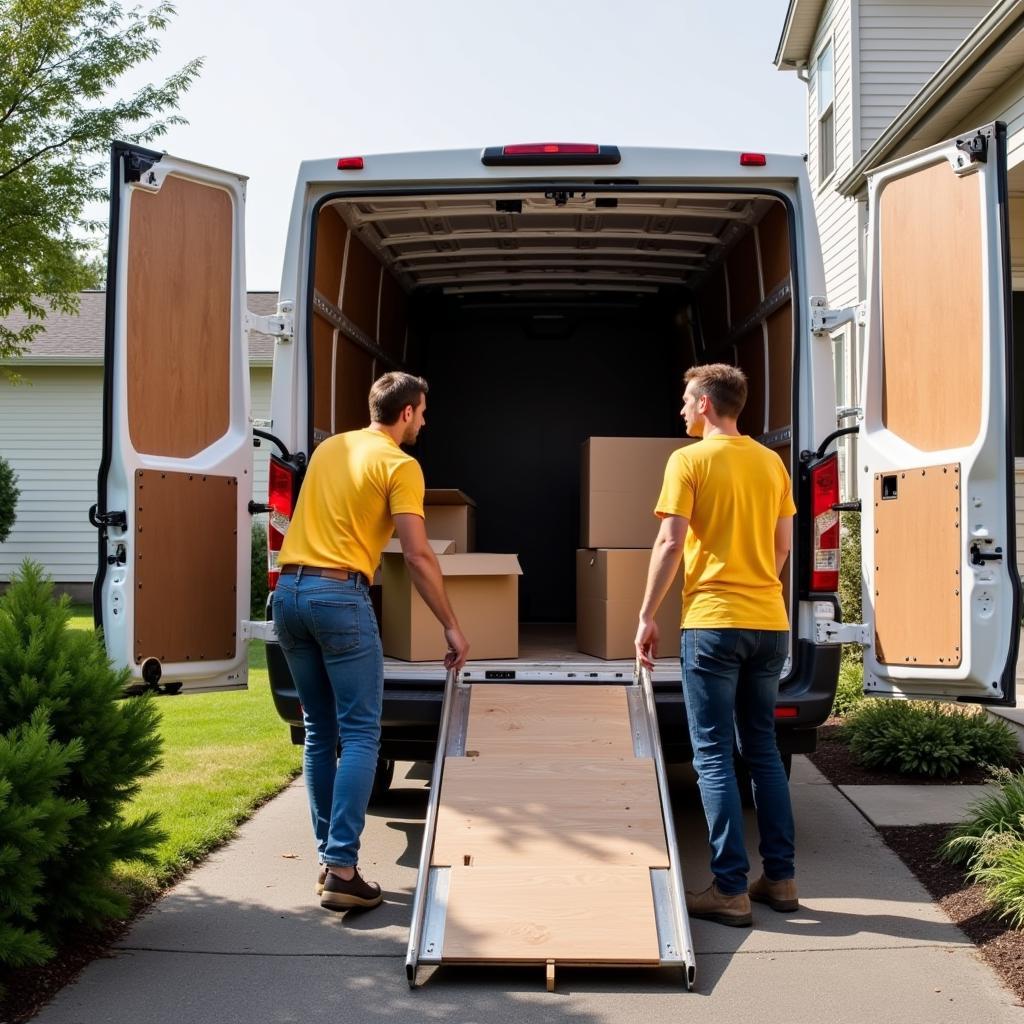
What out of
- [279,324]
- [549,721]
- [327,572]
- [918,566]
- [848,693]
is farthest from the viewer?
[848,693]

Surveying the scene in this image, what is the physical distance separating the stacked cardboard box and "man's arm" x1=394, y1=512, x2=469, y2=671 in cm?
144

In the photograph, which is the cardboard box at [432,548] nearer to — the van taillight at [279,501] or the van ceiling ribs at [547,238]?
the van taillight at [279,501]

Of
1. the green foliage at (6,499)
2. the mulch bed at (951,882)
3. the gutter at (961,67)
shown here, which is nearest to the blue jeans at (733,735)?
the mulch bed at (951,882)

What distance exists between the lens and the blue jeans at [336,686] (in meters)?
3.99

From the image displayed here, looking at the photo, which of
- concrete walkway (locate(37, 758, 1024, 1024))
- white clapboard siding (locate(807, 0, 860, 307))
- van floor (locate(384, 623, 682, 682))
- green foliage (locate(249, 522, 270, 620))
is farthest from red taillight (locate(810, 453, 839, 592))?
green foliage (locate(249, 522, 270, 620))

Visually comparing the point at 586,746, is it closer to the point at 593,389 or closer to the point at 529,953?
the point at 529,953

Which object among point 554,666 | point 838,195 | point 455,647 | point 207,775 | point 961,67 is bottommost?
point 207,775

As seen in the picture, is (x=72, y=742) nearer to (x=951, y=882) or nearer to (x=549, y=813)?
(x=549, y=813)

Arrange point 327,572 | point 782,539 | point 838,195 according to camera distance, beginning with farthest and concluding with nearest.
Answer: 1. point 838,195
2. point 782,539
3. point 327,572

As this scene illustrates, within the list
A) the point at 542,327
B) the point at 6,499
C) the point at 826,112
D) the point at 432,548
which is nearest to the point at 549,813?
the point at 432,548

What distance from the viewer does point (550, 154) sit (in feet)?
15.2

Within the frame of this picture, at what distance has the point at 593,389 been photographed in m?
7.78

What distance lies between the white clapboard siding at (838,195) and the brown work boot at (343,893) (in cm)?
935

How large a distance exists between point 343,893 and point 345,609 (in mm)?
946
